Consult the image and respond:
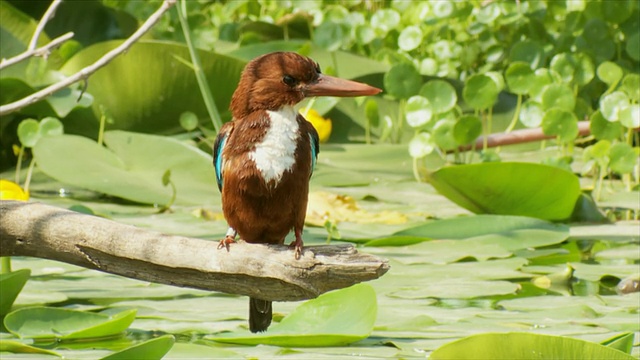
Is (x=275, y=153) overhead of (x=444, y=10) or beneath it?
beneath

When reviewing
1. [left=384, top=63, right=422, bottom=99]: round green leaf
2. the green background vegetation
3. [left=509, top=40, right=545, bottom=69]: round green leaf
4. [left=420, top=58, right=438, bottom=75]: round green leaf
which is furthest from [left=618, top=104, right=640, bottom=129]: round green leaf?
[left=420, top=58, right=438, bottom=75]: round green leaf

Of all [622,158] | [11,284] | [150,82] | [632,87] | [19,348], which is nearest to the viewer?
[19,348]

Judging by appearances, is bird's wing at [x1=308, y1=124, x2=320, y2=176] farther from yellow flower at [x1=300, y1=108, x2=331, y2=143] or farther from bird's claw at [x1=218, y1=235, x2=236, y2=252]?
yellow flower at [x1=300, y1=108, x2=331, y2=143]

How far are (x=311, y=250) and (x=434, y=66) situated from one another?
3254 mm

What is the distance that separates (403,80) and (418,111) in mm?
356

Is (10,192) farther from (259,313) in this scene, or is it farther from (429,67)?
(429,67)

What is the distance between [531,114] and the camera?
4066 millimetres

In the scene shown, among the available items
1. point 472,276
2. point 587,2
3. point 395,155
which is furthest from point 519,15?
point 472,276

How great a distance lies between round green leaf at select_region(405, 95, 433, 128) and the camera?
13.0ft

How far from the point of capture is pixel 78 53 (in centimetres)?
441

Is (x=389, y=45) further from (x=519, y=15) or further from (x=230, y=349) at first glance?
(x=230, y=349)

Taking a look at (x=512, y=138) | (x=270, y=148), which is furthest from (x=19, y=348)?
(x=512, y=138)

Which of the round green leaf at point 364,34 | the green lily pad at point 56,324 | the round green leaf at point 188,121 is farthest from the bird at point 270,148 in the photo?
the round green leaf at point 364,34

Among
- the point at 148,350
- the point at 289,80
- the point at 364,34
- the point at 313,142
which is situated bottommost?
the point at 148,350
